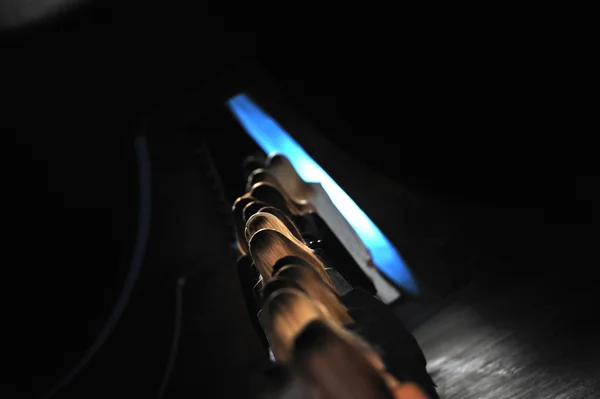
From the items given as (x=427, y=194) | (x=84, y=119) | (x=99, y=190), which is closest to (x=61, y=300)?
(x=99, y=190)

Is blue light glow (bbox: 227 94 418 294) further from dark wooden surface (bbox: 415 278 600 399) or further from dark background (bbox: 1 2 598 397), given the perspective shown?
dark wooden surface (bbox: 415 278 600 399)

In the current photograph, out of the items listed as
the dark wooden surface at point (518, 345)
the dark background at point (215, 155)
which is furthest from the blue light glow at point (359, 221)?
the dark wooden surface at point (518, 345)

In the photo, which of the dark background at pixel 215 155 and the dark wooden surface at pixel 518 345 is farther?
the dark background at pixel 215 155

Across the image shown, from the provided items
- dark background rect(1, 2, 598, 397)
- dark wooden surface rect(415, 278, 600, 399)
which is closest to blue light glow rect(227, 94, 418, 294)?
dark background rect(1, 2, 598, 397)

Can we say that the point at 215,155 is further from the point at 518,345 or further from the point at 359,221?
the point at 518,345

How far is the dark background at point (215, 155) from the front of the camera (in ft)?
2.47

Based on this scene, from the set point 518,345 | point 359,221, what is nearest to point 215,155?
point 359,221

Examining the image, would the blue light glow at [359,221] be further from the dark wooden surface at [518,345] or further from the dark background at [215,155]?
the dark wooden surface at [518,345]

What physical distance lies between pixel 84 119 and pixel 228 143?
0.34m

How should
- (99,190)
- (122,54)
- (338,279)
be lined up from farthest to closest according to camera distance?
(99,190)
(122,54)
(338,279)

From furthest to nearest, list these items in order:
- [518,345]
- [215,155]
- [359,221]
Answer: [215,155] < [359,221] < [518,345]

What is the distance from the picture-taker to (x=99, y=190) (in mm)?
1128

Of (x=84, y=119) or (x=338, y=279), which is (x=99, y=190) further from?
(x=338, y=279)

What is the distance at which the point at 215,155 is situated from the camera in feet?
4.08
